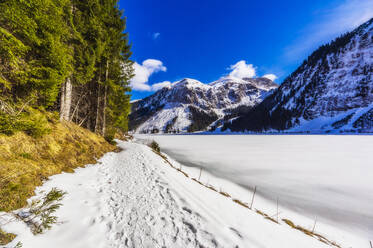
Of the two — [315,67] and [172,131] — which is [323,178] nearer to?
[172,131]

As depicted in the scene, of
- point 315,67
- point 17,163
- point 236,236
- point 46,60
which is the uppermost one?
point 315,67

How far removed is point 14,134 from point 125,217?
5.08 m

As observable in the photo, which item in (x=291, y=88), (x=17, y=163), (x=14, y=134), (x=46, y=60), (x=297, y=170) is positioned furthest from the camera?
(x=291, y=88)

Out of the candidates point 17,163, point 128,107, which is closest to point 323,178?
point 17,163

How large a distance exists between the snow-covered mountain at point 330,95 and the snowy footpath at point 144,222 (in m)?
149

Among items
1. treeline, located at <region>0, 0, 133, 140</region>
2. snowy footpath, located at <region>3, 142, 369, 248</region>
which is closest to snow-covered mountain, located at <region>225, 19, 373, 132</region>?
snowy footpath, located at <region>3, 142, 369, 248</region>

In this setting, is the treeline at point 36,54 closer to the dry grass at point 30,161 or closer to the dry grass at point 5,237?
the dry grass at point 30,161

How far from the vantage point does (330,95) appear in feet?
404

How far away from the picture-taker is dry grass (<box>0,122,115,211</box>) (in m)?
3.09

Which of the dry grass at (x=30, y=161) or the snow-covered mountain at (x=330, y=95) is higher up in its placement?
the snow-covered mountain at (x=330, y=95)

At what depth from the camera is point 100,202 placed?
4125 millimetres

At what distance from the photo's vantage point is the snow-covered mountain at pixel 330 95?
108750 millimetres

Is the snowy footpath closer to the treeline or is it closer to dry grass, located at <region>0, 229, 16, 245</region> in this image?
dry grass, located at <region>0, 229, 16, 245</region>

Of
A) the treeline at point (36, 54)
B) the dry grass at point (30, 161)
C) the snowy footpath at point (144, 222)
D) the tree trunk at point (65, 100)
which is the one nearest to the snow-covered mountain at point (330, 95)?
the snowy footpath at point (144, 222)
